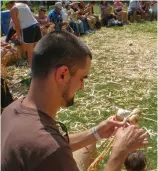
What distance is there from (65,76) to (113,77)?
6031 mm

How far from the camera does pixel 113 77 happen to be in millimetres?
7934

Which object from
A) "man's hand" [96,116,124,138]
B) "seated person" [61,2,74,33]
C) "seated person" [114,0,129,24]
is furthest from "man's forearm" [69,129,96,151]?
"seated person" [114,0,129,24]

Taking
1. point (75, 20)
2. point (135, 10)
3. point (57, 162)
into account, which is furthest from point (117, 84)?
point (135, 10)

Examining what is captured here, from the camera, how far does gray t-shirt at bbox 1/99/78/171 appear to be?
1757 millimetres

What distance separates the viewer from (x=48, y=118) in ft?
6.27

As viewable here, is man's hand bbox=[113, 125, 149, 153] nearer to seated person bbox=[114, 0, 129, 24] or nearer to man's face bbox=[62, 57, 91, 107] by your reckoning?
man's face bbox=[62, 57, 91, 107]

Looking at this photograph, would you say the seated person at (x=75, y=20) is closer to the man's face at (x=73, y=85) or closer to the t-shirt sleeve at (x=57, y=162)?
the man's face at (x=73, y=85)

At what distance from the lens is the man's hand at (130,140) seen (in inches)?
87.4

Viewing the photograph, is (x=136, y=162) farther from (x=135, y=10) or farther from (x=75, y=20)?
(x=135, y=10)

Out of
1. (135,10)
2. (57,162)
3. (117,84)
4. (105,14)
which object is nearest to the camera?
(57,162)

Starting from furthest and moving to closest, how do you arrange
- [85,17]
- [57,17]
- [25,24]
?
[85,17], [57,17], [25,24]

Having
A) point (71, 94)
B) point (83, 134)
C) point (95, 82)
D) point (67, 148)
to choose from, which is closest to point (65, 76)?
point (71, 94)

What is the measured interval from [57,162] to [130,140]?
0.62m

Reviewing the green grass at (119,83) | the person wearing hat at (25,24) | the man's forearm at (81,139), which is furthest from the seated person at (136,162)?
the person wearing hat at (25,24)
